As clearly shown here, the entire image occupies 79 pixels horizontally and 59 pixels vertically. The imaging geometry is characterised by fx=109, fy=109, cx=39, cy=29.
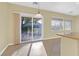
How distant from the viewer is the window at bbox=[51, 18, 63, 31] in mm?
1782

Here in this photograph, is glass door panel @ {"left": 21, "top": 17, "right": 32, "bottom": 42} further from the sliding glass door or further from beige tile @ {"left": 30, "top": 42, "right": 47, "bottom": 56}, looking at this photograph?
beige tile @ {"left": 30, "top": 42, "right": 47, "bottom": 56}

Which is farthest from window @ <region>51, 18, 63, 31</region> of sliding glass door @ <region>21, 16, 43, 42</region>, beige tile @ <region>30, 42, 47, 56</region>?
beige tile @ <region>30, 42, 47, 56</region>

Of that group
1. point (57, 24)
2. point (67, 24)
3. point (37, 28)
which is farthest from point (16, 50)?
point (67, 24)

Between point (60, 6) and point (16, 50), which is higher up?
point (60, 6)

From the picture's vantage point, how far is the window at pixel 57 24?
178cm

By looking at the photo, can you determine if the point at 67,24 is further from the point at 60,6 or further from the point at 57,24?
the point at 60,6

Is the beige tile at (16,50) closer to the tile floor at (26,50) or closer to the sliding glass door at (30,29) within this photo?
the tile floor at (26,50)

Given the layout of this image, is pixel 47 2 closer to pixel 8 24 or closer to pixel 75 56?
pixel 8 24

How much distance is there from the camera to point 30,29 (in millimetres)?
1741

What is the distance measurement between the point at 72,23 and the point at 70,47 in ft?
1.79

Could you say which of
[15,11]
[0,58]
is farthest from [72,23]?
[0,58]

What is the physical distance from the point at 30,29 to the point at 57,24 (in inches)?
17.6

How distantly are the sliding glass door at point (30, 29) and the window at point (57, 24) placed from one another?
20 cm

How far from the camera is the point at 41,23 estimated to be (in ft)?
5.82
